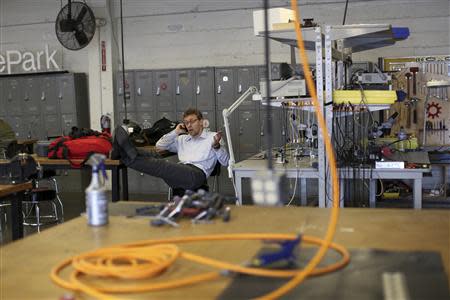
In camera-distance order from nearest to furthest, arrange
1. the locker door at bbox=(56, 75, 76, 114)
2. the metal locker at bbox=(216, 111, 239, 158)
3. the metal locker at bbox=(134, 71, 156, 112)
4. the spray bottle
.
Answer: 1. the spray bottle
2. the metal locker at bbox=(216, 111, 239, 158)
3. the metal locker at bbox=(134, 71, 156, 112)
4. the locker door at bbox=(56, 75, 76, 114)

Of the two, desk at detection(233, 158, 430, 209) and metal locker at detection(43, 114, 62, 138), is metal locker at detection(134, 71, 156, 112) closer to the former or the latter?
metal locker at detection(43, 114, 62, 138)

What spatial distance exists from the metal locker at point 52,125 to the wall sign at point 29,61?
71 centimetres

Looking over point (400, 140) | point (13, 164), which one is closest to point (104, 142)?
point (13, 164)

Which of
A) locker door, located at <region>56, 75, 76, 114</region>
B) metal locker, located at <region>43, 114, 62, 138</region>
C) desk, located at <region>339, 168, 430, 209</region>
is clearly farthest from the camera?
metal locker, located at <region>43, 114, 62, 138</region>

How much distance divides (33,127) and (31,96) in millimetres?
444

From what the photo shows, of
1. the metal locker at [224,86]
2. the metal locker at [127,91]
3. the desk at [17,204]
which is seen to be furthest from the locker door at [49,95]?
the desk at [17,204]

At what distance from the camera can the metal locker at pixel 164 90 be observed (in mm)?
7164

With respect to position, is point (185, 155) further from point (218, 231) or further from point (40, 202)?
point (218, 231)

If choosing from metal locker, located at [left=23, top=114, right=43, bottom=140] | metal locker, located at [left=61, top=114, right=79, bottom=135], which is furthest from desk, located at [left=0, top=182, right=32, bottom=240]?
metal locker, located at [left=23, top=114, right=43, bottom=140]

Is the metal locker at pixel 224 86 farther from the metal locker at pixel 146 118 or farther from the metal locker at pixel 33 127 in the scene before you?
the metal locker at pixel 33 127

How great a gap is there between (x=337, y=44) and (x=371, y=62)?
281 centimetres

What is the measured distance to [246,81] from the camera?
6.85 metres

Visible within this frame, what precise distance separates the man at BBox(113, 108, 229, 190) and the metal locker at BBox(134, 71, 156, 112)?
8.33ft

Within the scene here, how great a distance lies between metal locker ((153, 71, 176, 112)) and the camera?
7164 mm
